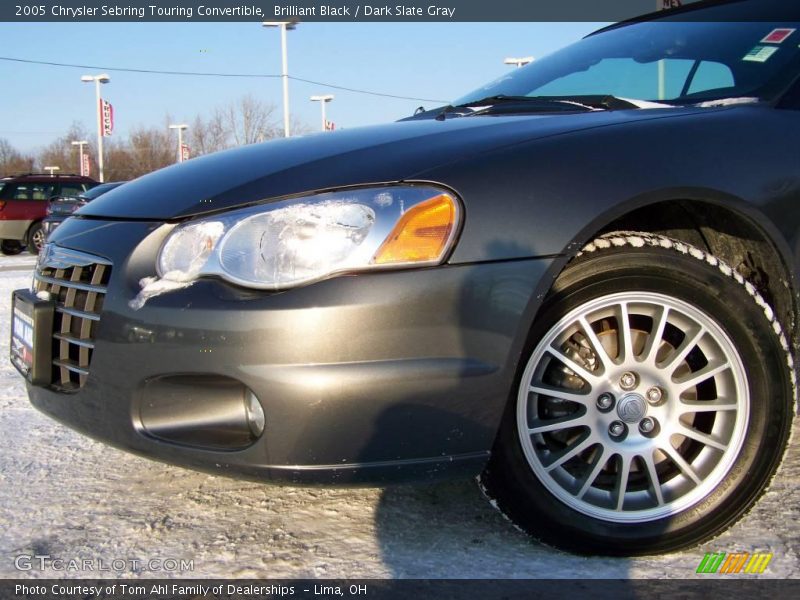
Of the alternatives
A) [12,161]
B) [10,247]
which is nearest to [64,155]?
[12,161]

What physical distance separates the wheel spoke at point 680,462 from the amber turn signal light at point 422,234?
870mm

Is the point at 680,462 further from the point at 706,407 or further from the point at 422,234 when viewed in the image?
the point at 422,234

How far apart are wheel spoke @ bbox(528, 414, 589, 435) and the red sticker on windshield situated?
1.53 m

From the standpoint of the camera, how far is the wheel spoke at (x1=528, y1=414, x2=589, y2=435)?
6.78ft

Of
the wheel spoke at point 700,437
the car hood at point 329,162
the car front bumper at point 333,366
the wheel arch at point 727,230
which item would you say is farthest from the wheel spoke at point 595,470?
the car hood at point 329,162

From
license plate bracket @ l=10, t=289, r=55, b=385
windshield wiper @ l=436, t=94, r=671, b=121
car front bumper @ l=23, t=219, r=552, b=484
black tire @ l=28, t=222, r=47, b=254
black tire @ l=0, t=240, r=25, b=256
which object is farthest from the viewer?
black tire @ l=0, t=240, r=25, b=256

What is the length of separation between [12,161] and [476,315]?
248 ft

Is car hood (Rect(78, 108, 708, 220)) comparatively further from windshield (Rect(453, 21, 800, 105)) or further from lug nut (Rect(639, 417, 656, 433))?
lug nut (Rect(639, 417, 656, 433))

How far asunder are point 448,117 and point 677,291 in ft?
3.47

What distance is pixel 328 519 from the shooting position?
235cm

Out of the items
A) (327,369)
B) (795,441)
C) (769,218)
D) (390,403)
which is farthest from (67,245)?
(795,441)

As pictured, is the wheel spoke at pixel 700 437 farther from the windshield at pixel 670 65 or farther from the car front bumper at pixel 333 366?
the windshield at pixel 670 65

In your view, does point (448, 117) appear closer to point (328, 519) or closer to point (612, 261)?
point (612, 261)

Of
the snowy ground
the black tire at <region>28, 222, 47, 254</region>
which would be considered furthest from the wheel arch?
the black tire at <region>28, 222, 47, 254</region>
